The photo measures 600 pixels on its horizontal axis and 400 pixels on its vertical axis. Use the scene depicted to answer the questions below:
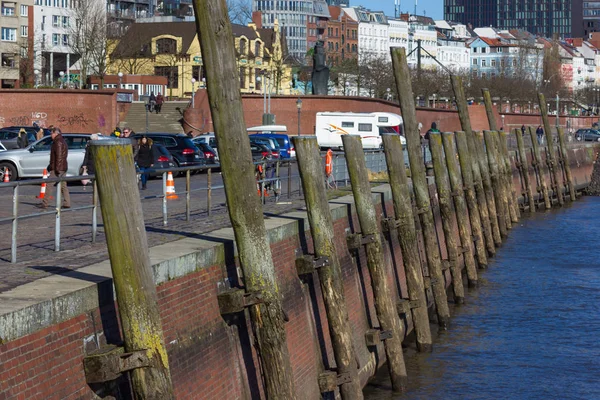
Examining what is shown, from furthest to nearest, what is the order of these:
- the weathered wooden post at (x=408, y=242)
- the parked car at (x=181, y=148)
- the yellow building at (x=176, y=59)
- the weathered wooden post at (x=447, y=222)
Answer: the yellow building at (x=176, y=59) < the parked car at (x=181, y=148) < the weathered wooden post at (x=447, y=222) < the weathered wooden post at (x=408, y=242)

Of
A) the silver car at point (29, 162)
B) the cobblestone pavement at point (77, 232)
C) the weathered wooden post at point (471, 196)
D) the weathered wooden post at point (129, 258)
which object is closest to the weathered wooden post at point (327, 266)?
the cobblestone pavement at point (77, 232)

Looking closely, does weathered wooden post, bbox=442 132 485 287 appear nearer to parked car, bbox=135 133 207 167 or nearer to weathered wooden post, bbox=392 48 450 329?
weathered wooden post, bbox=392 48 450 329

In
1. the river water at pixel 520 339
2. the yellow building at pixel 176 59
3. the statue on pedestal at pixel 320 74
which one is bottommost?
the river water at pixel 520 339

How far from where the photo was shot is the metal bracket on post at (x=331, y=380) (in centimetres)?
1359

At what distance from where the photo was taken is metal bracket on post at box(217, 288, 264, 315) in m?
11.0

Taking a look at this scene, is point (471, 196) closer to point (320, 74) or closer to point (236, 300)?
point (236, 300)

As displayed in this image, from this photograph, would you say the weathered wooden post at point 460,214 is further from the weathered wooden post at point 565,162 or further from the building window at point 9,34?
the building window at point 9,34

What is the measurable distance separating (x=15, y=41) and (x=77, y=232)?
99.2m

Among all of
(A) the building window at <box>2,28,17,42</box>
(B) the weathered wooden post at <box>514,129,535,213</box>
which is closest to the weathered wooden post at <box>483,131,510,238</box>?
(B) the weathered wooden post at <box>514,129,535,213</box>

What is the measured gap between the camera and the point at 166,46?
118m

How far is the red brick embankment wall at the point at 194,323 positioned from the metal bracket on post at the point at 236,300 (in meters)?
0.08

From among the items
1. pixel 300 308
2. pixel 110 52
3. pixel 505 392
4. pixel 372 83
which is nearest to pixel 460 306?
pixel 505 392

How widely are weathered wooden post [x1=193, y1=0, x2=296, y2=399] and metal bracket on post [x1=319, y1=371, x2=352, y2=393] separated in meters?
2.45

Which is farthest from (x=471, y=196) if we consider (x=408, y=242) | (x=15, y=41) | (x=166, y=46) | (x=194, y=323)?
(x=166, y=46)
